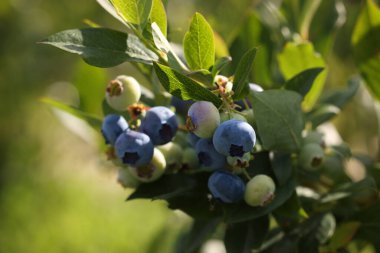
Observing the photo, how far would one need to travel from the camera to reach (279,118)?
0.57m

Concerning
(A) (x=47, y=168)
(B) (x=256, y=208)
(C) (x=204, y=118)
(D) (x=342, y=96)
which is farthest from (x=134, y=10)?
(A) (x=47, y=168)

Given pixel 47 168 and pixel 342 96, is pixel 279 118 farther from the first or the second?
pixel 47 168

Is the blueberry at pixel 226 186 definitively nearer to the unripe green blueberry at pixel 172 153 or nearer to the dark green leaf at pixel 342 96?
the unripe green blueberry at pixel 172 153

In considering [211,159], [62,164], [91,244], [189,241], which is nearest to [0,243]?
[91,244]

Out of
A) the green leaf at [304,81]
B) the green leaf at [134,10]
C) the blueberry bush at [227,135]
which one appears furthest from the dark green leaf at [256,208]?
the green leaf at [134,10]

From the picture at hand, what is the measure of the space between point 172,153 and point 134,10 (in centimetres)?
16

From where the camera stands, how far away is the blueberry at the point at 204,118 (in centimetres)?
48

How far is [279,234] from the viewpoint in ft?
2.30

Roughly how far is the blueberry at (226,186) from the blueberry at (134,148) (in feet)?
0.22

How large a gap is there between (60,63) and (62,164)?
985 millimetres

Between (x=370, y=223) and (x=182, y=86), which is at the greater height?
(x=182, y=86)

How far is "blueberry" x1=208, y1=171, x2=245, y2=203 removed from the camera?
53 cm

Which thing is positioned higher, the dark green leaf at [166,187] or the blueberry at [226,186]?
the blueberry at [226,186]

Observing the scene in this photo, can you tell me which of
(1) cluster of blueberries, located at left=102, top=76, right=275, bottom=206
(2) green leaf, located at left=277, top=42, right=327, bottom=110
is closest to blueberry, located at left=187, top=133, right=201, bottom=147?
(1) cluster of blueberries, located at left=102, top=76, right=275, bottom=206
